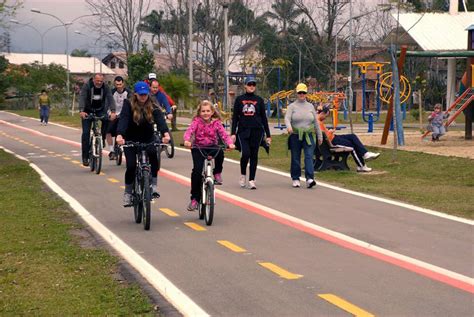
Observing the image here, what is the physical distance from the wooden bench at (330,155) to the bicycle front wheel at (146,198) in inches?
290

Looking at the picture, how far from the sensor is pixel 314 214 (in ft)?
40.9

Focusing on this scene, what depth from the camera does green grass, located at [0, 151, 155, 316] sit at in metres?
7.18

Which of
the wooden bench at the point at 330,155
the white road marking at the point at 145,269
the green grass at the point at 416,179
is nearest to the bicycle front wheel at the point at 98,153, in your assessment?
the green grass at the point at 416,179

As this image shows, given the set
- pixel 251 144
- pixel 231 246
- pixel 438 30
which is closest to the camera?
pixel 231 246

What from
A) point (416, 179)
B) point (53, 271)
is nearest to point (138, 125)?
point (53, 271)

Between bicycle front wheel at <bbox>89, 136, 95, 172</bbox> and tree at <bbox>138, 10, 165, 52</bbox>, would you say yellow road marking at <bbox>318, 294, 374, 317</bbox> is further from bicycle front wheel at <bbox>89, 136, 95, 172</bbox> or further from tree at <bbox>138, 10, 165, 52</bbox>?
tree at <bbox>138, 10, 165, 52</bbox>

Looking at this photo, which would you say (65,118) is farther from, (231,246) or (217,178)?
(231,246)

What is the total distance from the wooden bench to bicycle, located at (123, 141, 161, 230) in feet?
23.1

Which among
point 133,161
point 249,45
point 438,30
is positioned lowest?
point 133,161

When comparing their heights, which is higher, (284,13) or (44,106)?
(284,13)

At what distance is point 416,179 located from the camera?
17.3 metres

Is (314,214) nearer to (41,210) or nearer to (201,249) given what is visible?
(201,249)

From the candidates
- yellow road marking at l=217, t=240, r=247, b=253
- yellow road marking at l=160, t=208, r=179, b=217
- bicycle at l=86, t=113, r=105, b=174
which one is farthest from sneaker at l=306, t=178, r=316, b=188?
yellow road marking at l=217, t=240, r=247, b=253

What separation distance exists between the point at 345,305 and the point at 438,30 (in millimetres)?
39002
